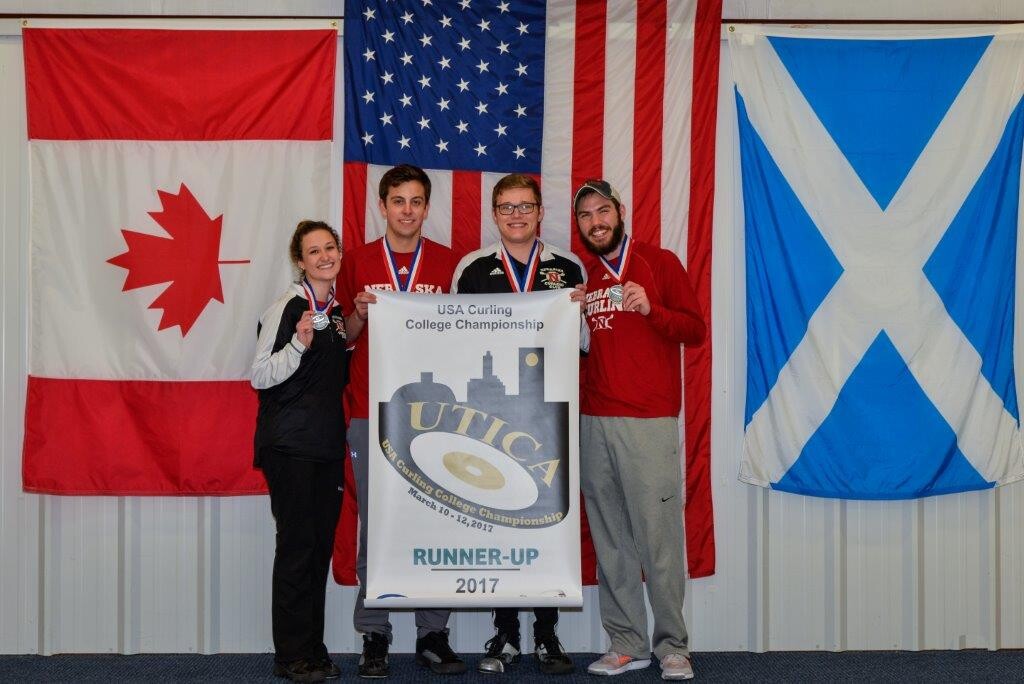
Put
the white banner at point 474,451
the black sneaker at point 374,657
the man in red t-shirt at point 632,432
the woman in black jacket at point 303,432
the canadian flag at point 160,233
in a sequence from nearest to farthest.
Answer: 1. the white banner at point 474,451
2. the woman in black jacket at point 303,432
3. the man in red t-shirt at point 632,432
4. the black sneaker at point 374,657
5. the canadian flag at point 160,233

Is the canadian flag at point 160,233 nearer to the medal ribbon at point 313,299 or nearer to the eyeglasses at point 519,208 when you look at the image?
the medal ribbon at point 313,299

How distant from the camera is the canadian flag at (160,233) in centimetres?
406

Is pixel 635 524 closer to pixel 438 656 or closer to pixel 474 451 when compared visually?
pixel 474 451

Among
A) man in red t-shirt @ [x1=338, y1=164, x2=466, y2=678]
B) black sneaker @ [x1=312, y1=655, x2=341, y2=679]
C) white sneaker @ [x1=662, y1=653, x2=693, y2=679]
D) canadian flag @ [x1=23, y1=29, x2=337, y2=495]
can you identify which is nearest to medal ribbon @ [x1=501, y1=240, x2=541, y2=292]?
man in red t-shirt @ [x1=338, y1=164, x2=466, y2=678]

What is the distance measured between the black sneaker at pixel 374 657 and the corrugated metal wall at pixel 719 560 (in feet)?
1.37

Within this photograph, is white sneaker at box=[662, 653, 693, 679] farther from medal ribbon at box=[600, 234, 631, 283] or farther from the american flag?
medal ribbon at box=[600, 234, 631, 283]

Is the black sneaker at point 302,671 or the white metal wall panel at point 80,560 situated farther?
the white metal wall panel at point 80,560

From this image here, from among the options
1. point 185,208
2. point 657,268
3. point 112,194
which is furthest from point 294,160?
point 657,268

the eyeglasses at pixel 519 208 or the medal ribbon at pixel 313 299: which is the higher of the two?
the eyeglasses at pixel 519 208

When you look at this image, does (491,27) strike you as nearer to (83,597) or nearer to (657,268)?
(657,268)

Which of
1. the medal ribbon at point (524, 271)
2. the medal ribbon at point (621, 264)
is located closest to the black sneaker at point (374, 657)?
the medal ribbon at point (524, 271)

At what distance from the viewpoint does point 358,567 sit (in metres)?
3.68

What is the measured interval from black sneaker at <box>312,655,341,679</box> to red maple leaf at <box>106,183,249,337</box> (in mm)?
1565

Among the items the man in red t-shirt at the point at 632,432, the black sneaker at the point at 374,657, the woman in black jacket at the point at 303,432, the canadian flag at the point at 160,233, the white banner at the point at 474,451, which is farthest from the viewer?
the canadian flag at the point at 160,233
